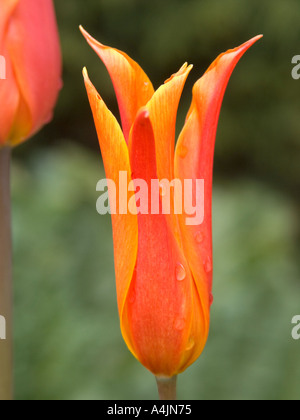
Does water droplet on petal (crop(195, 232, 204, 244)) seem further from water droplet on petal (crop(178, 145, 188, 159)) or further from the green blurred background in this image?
the green blurred background

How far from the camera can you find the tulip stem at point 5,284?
1.66ft

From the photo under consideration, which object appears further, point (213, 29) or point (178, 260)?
point (213, 29)

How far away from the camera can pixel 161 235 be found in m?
0.49

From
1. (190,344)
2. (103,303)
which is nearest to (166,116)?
(190,344)

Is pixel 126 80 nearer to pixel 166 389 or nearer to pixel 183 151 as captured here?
pixel 183 151

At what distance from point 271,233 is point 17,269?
51 centimetres

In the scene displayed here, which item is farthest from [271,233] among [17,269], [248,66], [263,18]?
[248,66]

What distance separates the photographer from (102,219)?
4.55ft

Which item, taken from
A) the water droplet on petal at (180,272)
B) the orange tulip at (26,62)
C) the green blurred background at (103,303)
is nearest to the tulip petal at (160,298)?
the water droplet on petal at (180,272)

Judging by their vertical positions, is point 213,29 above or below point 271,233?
above

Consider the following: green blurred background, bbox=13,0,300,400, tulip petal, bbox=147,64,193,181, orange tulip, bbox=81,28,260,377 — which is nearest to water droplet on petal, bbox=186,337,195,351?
orange tulip, bbox=81,28,260,377

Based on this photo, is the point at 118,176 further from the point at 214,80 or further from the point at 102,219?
the point at 102,219

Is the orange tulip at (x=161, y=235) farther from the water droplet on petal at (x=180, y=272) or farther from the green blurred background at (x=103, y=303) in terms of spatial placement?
the green blurred background at (x=103, y=303)

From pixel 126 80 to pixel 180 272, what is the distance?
0.12 metres
